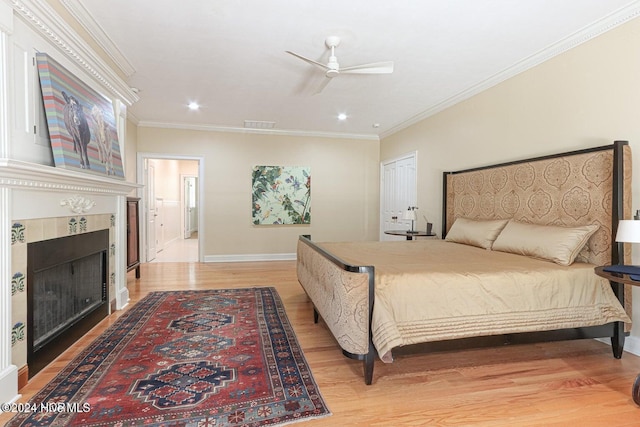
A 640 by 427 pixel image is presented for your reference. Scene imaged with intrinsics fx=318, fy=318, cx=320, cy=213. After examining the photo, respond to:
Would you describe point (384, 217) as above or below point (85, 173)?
below

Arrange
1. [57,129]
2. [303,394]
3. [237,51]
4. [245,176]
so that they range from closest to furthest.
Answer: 1. [303,394]
2. [57,129]
3. [237,51]
4. [245,176]

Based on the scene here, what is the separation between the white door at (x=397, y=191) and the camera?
17.9ft

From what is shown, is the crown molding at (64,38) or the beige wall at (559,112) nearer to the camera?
the crown molding at (64,38)

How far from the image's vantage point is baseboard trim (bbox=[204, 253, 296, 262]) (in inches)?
240

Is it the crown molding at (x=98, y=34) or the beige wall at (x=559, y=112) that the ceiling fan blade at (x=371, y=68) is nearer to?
the beige wall at (x=559, y=112)

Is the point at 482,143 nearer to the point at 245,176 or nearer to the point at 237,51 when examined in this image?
the point at 237,51

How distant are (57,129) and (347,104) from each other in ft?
11.4

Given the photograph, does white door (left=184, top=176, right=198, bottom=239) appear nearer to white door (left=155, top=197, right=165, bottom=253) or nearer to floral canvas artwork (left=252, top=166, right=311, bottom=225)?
white door (left=155, top=197, right=165, bottom=253)

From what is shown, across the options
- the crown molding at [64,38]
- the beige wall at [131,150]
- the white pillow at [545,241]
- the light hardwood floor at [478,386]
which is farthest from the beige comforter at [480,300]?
the beige wall at [131,150]

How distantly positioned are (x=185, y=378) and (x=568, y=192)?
130 inches

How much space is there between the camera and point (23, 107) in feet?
6.29

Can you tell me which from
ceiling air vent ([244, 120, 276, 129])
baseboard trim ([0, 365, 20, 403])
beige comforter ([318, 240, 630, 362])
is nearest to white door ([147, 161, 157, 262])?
ceiling air vent ([244, 120, 276, 129])

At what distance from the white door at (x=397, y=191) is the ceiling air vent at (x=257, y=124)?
2.41 meters

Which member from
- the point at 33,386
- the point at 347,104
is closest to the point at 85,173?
the point at 33,386
